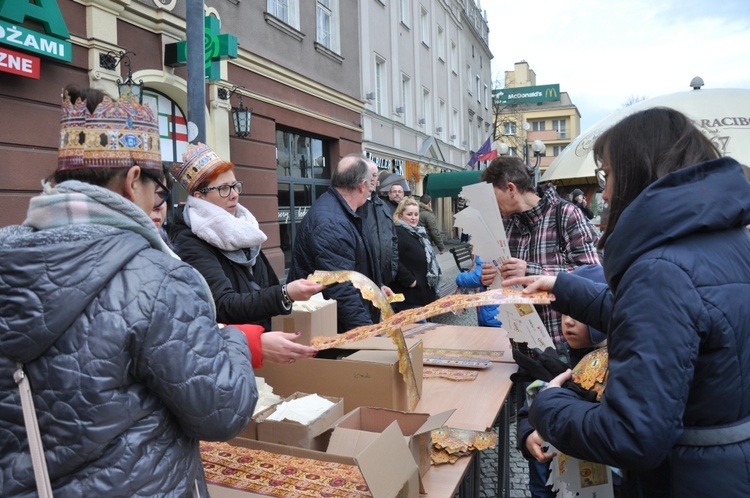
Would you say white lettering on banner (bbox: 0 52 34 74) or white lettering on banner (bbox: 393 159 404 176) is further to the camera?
white lettering on banner (bbox: 393 159 404 176)

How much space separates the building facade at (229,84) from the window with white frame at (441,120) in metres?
9.19

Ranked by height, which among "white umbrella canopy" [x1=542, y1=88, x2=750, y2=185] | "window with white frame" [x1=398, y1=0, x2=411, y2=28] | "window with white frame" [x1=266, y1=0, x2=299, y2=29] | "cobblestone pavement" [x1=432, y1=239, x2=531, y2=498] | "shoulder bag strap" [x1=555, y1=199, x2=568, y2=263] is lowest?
"cobblestone pavement" [x1=432, y1=239, x2=531, y2=498]

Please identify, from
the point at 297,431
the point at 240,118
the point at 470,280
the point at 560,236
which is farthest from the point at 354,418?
the point at 240,118

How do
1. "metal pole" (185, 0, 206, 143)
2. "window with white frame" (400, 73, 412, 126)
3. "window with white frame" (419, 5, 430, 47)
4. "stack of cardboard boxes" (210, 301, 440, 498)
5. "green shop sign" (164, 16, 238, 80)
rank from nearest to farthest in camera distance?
"stack of cardboard boxes" (210, 301, 440, 498)
"metal pole" (185, 0, 206, 143)
"green shop sign" (164, 16, 238, 80)
"window with white frame" (400, 73, 412, 126)
"window with white frame" (419, 5, 430, 47)

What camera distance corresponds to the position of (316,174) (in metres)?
11.6

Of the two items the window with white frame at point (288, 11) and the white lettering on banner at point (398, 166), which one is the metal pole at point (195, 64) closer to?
the window with white frame at point (288, 11)

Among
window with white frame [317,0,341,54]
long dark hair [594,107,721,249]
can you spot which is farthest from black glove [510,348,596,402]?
window with white frame [317,0,341,54]

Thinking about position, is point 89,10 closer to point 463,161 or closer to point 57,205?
point 57,205

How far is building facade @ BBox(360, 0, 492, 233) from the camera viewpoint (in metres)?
14.6

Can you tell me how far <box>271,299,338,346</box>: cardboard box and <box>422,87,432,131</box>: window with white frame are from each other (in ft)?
58.1

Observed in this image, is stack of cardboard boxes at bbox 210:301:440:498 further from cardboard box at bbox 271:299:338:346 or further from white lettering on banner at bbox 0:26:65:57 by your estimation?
white lettering on banner at bbox 0:26:65:57

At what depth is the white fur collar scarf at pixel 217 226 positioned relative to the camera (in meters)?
2.46

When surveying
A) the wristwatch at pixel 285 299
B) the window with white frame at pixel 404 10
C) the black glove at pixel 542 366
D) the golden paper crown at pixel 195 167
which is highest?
the window with white frame at pixel 404 10

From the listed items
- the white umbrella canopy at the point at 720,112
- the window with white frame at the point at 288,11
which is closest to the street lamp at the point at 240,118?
the window with white frame at the point at 288,11
